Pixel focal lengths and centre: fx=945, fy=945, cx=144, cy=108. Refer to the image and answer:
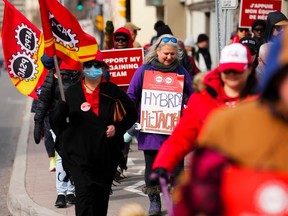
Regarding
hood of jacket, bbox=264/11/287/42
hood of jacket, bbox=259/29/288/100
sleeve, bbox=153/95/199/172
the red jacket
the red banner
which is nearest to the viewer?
hood of jacket, bbox=259/29/288/100

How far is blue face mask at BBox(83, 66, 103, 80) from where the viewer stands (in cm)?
757

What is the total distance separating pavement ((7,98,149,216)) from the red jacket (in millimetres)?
3867

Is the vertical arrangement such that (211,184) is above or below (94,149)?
above

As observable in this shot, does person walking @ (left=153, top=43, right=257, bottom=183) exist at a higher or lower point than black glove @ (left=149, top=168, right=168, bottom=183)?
higher

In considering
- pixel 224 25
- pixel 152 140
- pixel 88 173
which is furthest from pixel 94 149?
pixel 224 25

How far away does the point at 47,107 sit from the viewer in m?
9.34

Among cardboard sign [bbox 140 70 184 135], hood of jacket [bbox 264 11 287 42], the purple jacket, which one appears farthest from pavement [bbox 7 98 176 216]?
hood of jacket [bbox 264 11 287 42]

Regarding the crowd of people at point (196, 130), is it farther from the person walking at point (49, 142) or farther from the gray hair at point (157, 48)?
the person walking at point (49, 142)

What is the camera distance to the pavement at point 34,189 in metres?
9.39

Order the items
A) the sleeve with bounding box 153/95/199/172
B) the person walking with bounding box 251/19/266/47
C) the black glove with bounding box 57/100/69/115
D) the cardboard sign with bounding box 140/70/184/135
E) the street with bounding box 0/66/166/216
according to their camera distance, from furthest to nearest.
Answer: the person walking with bounding box 251/19/266/47, the street with bounding box 0/66/166/216, the cardboard sign with bounding box 140/70/184/135, the black glove with bounding box 57/100/69/115, the sleeve with bounding box 153/95/199/172

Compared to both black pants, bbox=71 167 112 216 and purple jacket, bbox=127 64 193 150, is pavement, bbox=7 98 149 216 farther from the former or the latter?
black pants, bbox=71 167 112 216

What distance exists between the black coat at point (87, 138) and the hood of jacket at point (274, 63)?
13.8 ft

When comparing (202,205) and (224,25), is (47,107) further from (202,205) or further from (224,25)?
(202,205)

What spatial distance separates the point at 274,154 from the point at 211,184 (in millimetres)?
249
